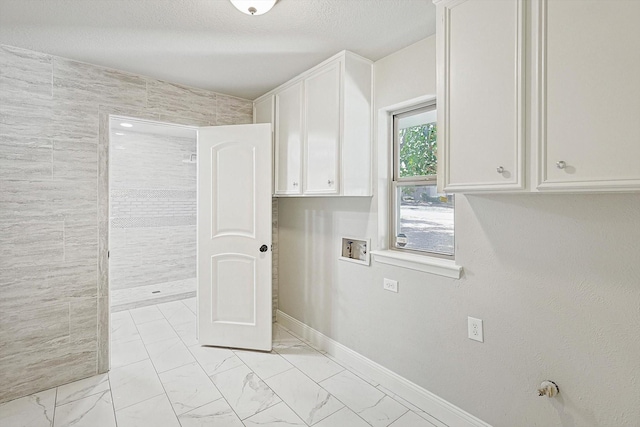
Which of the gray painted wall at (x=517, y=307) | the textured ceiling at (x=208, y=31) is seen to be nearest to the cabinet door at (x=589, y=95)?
the gray painted wall at (x=517, y=307)

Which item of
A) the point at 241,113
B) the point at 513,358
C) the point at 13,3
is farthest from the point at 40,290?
the point at 513,358

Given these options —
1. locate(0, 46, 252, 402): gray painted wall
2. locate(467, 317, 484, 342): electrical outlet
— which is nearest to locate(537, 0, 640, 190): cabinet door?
locate(467, 317, 484, 342): electrical outlet

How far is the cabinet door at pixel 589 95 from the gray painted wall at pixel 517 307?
1.13 feet

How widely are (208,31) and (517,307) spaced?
93.9 inches

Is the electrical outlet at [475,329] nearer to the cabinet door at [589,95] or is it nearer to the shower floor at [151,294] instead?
the cabinet door at [589,95]

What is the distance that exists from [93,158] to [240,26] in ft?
5.07

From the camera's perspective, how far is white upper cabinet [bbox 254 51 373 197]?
89.2 inches

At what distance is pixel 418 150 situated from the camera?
2.26m

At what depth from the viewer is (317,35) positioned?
2.02 meters

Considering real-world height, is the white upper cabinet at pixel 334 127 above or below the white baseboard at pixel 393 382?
above

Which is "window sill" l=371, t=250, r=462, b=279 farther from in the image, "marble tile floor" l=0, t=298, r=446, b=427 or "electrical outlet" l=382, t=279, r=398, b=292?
"marble tile floor" l=0, t=298, r=446, b=427

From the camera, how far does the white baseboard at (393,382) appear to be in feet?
6.15

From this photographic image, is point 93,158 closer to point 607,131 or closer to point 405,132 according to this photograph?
point 405,132

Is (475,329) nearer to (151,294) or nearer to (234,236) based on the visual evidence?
(234,236)
